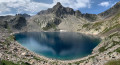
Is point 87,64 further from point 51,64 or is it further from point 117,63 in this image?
point 51,64

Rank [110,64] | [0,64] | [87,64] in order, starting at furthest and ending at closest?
1. [87,64]
2. [110,64]
3. [0,64]

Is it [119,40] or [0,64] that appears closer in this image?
[0,64]

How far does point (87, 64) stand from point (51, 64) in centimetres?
2001

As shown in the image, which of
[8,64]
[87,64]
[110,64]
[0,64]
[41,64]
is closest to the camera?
[0,64]

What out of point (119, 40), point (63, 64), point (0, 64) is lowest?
point (63, 64)

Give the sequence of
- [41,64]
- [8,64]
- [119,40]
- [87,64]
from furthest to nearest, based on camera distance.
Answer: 1. [119,40]
2. [41,64]
3. [87,64]
4. [8,64]

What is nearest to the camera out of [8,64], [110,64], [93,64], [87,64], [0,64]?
[0,64]

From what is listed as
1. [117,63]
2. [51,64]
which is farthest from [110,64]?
[51,64]

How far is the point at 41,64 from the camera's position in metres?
55.8

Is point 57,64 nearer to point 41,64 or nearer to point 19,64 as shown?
point 41,64

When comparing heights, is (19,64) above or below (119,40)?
below

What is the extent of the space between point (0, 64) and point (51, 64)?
29.6 meters

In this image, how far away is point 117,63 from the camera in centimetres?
3950

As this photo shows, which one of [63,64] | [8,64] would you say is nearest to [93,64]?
[63,64]
